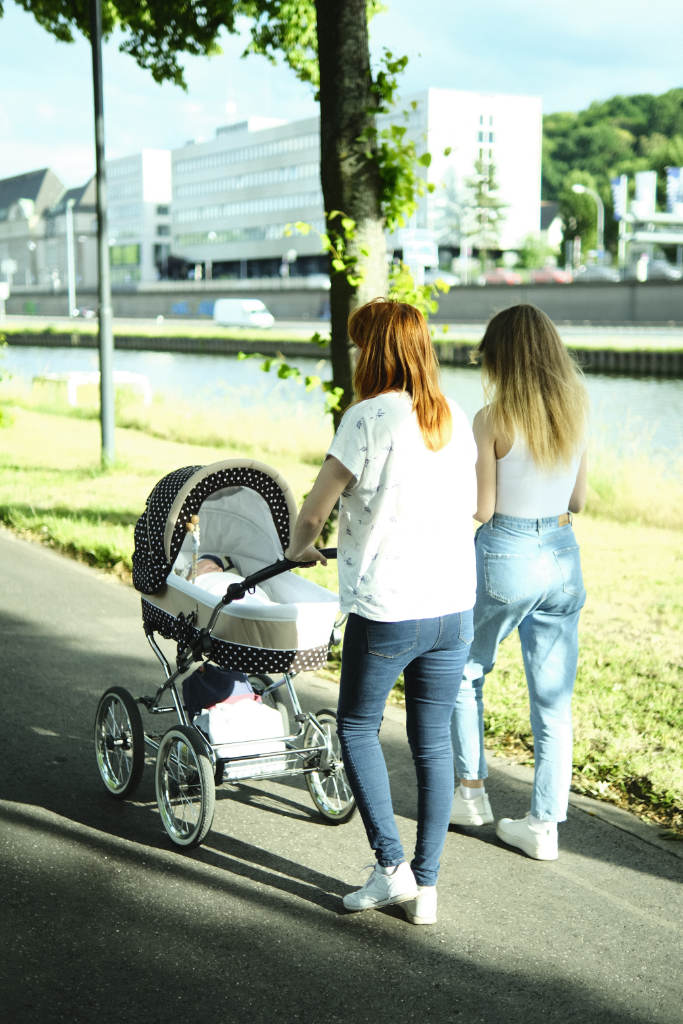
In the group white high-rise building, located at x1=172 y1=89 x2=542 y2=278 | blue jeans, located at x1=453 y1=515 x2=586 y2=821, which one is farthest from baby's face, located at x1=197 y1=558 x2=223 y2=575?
white high-rise building, located at x1=172 y1=89 x2=542 y2=278

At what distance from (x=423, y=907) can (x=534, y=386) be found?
1768 mm

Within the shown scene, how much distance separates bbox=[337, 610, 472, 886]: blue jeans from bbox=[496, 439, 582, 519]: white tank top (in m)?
0.59

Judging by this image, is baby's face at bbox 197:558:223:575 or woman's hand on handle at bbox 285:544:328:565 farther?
baby's face at bbox 197:558:223:575

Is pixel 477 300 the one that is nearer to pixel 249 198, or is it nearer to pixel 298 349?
pixel 298 349

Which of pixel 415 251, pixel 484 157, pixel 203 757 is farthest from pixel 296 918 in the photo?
pixel 484 157

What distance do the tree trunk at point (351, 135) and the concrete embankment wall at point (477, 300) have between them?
31.6m

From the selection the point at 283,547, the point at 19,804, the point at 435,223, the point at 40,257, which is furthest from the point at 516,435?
the point at 40,257

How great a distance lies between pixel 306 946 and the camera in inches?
140

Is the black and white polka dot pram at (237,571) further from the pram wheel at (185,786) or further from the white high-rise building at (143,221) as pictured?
the white high-rise building at (143,221)

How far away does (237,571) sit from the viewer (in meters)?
4.79

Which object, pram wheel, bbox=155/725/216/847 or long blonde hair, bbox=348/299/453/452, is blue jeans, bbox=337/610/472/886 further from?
pram wheel, bbox=155/725/216/847

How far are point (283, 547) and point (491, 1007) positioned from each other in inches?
81.1

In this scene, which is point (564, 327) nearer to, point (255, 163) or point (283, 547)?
point (283, 547)

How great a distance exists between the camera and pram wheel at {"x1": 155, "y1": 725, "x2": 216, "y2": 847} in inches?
159
